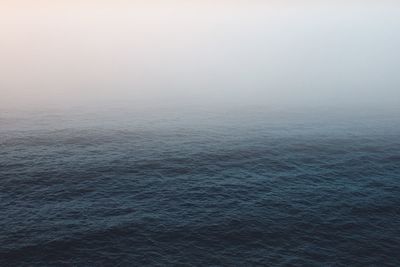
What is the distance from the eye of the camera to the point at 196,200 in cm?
10300

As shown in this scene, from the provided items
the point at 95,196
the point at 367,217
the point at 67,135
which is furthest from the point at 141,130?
the point at 367,217

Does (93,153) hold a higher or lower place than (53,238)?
higher

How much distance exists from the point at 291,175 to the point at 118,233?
60.3 m

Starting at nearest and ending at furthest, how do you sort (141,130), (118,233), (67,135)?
1. (118,233)
2. (67,135)
3. (141,130)

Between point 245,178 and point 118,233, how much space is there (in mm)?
47415

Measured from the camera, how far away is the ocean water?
257 feet

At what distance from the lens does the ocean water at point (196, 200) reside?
78250mm

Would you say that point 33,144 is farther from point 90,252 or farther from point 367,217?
point 367,217

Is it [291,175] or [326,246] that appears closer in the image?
[326,246]

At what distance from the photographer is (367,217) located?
93.8m

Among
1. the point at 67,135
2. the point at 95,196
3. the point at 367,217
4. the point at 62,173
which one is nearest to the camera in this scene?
the point at 367,217

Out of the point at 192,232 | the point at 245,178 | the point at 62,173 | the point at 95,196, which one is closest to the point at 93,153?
the point at 62,173

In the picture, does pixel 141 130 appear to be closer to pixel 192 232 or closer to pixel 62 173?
pixel 62 173

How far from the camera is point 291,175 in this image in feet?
399
